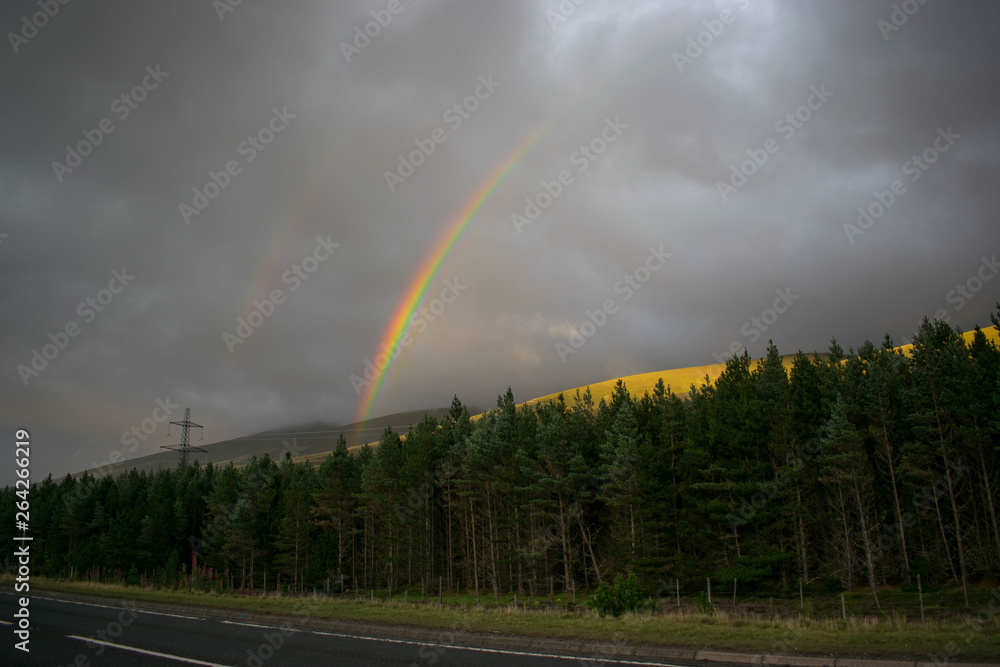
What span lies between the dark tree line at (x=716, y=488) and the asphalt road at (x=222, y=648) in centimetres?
2981

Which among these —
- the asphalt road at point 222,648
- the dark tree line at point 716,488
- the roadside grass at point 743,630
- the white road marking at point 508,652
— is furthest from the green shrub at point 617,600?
the dark tree line at point 716,488

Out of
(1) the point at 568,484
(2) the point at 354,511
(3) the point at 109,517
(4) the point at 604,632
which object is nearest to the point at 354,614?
(4) the point at 604,632

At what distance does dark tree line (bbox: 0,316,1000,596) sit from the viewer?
4275 centimetres

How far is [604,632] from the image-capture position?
15.8m

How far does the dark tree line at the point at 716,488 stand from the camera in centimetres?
4275

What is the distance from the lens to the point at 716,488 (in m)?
42.2

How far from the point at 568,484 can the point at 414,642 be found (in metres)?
35.5

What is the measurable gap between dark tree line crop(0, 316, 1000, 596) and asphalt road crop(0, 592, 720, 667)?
97.8 ft

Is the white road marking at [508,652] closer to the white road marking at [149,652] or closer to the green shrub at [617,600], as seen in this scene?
the white road marking at [149,652]

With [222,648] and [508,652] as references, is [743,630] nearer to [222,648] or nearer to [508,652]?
[508,652]

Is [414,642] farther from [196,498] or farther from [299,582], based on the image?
[196,498]

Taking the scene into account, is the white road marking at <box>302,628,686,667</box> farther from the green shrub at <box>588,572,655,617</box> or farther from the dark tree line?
the dark tree line

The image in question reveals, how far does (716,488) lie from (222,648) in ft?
120

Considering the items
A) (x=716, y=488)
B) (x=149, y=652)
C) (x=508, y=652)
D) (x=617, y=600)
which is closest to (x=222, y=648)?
(x=149, y=652)
